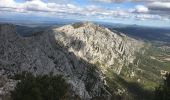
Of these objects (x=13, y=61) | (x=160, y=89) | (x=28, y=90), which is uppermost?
(x=28, y=90)

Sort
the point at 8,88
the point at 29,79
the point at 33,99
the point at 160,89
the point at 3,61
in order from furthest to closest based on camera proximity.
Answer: the point at 3,61
the point at 160,89
the point at 8,88
the point at 29,79
the point at 33,99

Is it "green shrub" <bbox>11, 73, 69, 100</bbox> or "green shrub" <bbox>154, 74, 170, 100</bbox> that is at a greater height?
"green shrub" <bbox>11, 73, 69, 100</bbox>

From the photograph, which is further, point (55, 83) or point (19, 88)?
point (55, 83)

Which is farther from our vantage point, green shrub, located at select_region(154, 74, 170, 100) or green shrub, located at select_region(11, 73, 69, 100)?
green shrub, located at select_region(154, 74, 170, 100)

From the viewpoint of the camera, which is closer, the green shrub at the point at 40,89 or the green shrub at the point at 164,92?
the green shrub at the point at 40,89

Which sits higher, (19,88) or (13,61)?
(19,88)

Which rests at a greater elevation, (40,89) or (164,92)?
(40,89)

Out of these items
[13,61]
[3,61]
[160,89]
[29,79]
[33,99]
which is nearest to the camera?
[33,99]

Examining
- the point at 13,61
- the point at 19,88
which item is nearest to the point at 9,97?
the point at 19,88

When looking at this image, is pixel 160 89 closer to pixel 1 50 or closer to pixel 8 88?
pixel 8 88

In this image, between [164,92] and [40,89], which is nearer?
[40,89]

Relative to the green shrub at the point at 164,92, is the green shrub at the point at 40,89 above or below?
above
